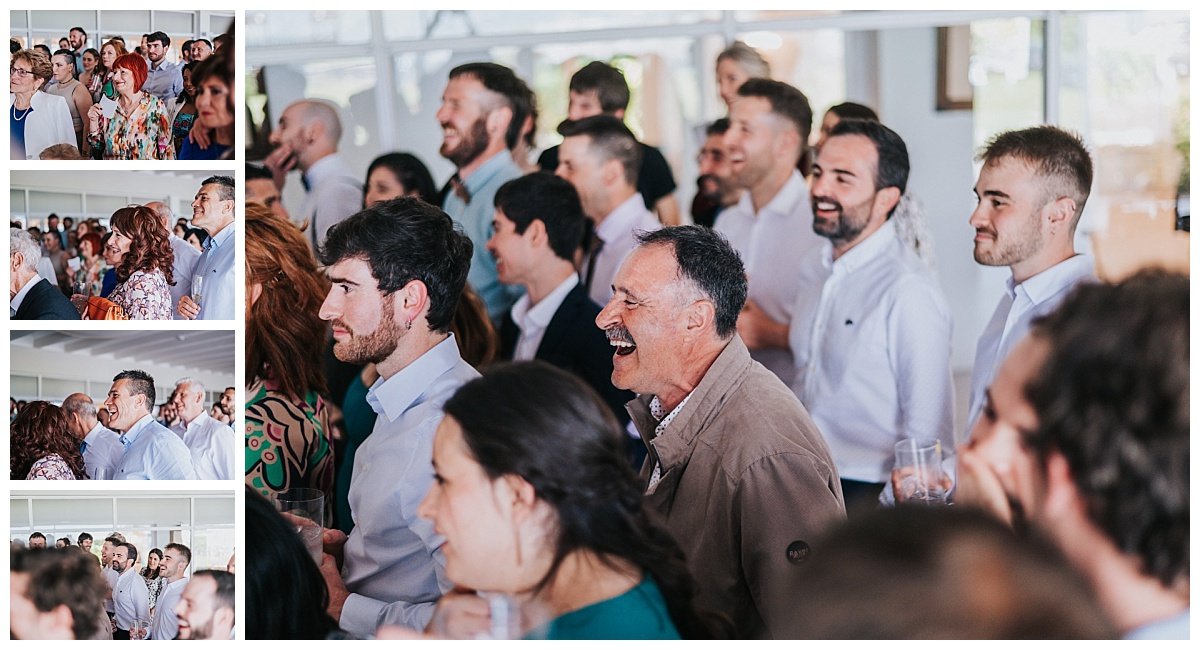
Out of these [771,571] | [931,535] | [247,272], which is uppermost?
[247,272]

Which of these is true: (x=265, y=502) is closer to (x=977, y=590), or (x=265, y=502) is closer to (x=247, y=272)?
(x=247, y=272)

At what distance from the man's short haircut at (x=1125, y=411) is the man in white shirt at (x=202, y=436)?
2.32m

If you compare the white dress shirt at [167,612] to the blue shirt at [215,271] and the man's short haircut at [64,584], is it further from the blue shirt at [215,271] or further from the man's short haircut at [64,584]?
the blue shirt at [215,271]

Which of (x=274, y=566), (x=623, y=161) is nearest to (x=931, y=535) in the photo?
(x=274, y=566)

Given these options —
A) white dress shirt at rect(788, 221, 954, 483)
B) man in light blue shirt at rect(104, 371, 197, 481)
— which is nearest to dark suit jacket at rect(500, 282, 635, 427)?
white dress shirt at rect(788, 221, 954, 483)

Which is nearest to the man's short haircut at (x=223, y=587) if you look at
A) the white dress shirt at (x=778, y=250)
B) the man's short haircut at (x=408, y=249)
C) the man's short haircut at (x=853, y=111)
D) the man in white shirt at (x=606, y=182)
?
the man's short haircut at (x=408, y=249)

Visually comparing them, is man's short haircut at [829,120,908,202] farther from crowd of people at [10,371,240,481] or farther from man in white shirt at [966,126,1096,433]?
crowd of people at [10,371,240,481]

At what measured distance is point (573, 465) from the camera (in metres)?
3.39

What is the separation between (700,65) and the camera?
5336 millimetres

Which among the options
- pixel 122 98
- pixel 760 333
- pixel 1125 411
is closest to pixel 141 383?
pixel 122 98

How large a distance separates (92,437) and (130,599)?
0.50 m

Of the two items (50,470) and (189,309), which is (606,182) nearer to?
(189,309)

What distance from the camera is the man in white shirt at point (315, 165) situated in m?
5.15

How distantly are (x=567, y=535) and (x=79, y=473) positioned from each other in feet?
4.90
